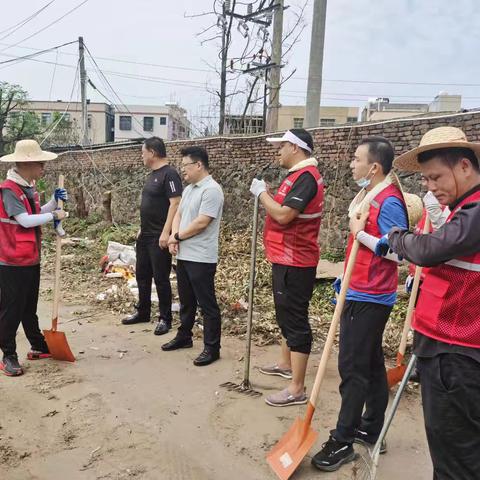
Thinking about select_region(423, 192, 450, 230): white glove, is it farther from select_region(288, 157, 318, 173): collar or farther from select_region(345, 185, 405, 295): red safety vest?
select_region(345, 185, 405, 295): red safety vest

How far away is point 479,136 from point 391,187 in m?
3.91

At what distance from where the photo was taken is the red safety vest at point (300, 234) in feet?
10.7

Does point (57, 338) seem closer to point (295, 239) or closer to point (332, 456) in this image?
point (295, 239)

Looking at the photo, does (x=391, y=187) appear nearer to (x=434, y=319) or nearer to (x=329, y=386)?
(x=434, y=319)

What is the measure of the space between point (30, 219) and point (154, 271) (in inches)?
62.9

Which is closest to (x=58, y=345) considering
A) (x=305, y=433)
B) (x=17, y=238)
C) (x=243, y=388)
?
(x=17, y=238)

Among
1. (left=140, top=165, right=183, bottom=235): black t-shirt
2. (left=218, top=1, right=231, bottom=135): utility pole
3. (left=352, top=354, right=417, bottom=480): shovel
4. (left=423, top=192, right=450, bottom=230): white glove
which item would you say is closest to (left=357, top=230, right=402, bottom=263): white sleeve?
(left=352, top=354, right=417, bottom=480): shovel

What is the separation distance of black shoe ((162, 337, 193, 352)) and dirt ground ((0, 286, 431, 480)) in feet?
0.26

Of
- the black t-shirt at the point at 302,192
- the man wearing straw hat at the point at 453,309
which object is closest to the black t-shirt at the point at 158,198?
the black t-shirt at the point at 302,192

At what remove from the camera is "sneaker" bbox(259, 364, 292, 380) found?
13.1 ft

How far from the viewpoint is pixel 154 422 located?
324 cm

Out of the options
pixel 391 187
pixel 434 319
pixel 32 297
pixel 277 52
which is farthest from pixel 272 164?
pixel 434 319

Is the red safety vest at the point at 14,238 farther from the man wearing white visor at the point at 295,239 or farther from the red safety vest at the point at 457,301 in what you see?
the red safety vest at the point at 457,301

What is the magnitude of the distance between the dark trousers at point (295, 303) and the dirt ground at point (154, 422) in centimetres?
56
